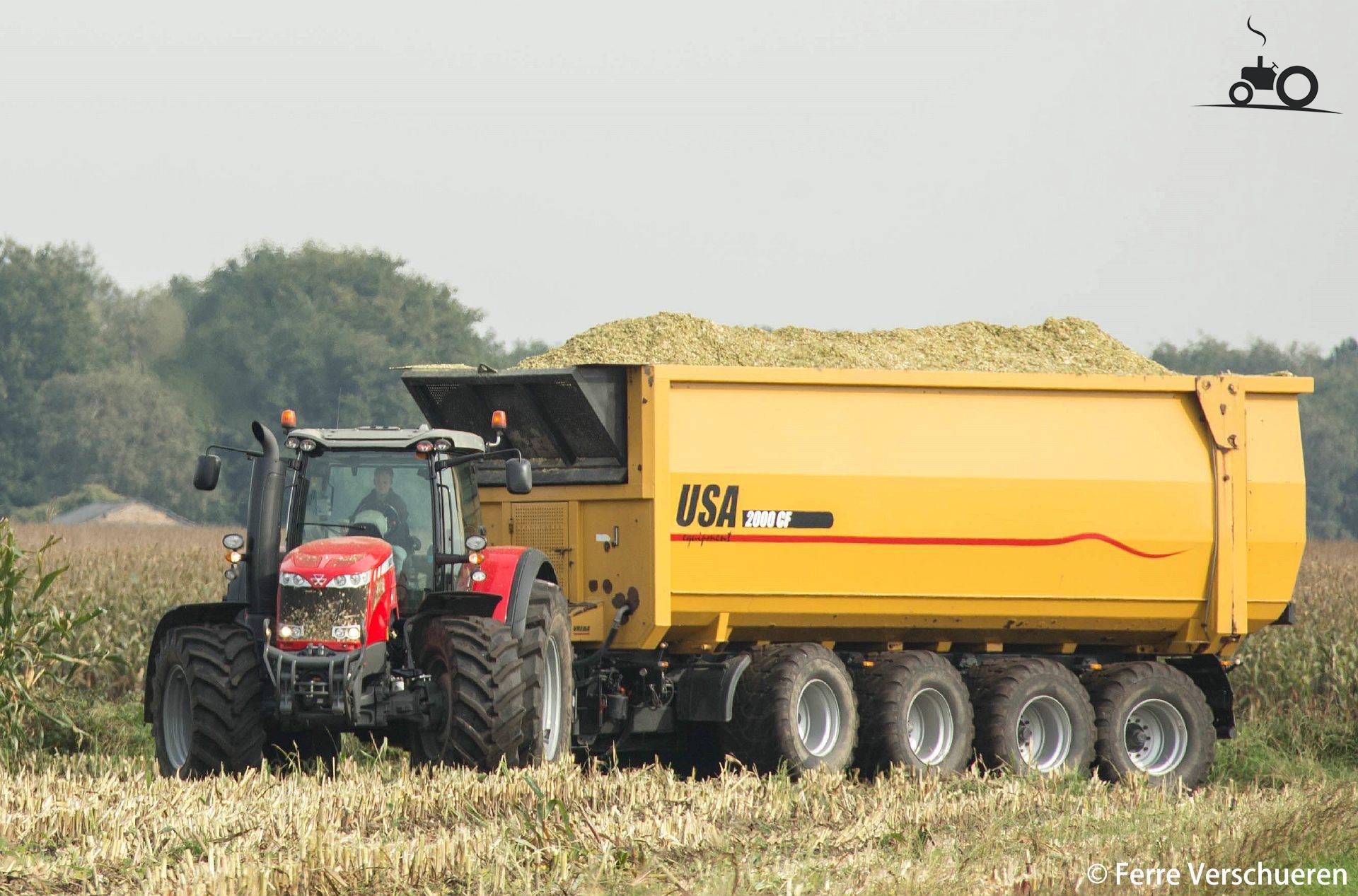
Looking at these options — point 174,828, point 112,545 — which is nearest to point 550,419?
point 174,828

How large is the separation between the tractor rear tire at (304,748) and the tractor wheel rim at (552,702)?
4.30 feet

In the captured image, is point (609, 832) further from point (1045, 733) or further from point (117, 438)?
point (117, 438)

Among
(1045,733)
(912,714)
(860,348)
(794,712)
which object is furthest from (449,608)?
(1045,733)

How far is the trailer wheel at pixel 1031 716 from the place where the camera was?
1244 centimetres

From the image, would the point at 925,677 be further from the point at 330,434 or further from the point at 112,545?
the point at 112,545

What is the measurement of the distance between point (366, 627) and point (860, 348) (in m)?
5.14

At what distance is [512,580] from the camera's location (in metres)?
10.5

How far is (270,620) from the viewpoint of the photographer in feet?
32.5

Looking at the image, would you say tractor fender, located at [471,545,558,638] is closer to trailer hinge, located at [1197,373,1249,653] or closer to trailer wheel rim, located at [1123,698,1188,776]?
trailer wheel rim, located at [1123,698,1188,776]

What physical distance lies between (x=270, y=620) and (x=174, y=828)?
2364 millimetres

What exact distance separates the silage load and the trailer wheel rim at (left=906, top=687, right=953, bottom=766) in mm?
2444

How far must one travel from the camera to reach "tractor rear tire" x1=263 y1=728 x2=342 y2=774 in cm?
1069

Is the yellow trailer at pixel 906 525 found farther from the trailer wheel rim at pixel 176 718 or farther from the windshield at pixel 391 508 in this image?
the trailer wheel rim at pixel 176 718

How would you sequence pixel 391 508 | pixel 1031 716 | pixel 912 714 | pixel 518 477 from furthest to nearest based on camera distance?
pixel 1031 716 < pixel 912 714 < pixel 391 508 < pixel 518 477
